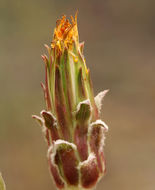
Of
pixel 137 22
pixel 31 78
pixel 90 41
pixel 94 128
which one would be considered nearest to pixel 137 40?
pixel 137 22

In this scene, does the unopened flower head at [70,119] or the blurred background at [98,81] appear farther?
the blurred background at [98,81]

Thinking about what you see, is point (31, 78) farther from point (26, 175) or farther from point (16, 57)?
point (26, 175)

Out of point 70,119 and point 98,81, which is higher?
point 98,81

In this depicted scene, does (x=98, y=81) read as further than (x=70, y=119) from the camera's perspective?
Yes

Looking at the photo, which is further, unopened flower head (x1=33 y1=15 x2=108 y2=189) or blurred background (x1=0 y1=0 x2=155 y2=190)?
blurred background (x1=0 y1=0 x2=155 y2=190)

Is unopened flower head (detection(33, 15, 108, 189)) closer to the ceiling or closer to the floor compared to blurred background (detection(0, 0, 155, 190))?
closer to the floor
